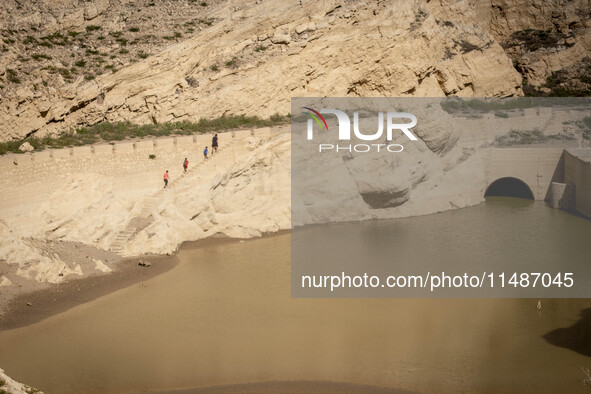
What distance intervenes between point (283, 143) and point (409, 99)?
233 inches

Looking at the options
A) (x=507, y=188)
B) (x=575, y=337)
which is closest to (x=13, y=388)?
(x=575, y=337)

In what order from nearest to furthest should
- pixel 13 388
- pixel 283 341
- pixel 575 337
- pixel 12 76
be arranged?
pixel 13 388, pixel 575 337, pixel 283 341, pixel 12 76

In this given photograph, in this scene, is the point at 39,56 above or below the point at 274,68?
above

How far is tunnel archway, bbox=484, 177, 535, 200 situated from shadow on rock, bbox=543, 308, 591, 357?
13.4 m

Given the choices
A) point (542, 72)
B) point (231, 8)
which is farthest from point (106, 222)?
point (542, 72)

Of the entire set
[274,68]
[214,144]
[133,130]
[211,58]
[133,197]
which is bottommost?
[133,197]

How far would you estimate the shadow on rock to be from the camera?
57.6 feet

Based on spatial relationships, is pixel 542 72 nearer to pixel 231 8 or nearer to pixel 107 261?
pixel 231 8

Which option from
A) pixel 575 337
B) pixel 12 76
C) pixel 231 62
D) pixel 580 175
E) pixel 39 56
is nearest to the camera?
pixel 575 337

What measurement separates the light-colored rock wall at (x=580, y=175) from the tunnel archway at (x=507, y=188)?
6.61 ft

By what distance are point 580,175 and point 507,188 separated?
386cm

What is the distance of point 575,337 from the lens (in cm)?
1814

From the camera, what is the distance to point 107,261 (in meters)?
22.5

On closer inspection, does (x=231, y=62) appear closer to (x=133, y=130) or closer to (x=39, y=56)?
(x=133, y=130)
